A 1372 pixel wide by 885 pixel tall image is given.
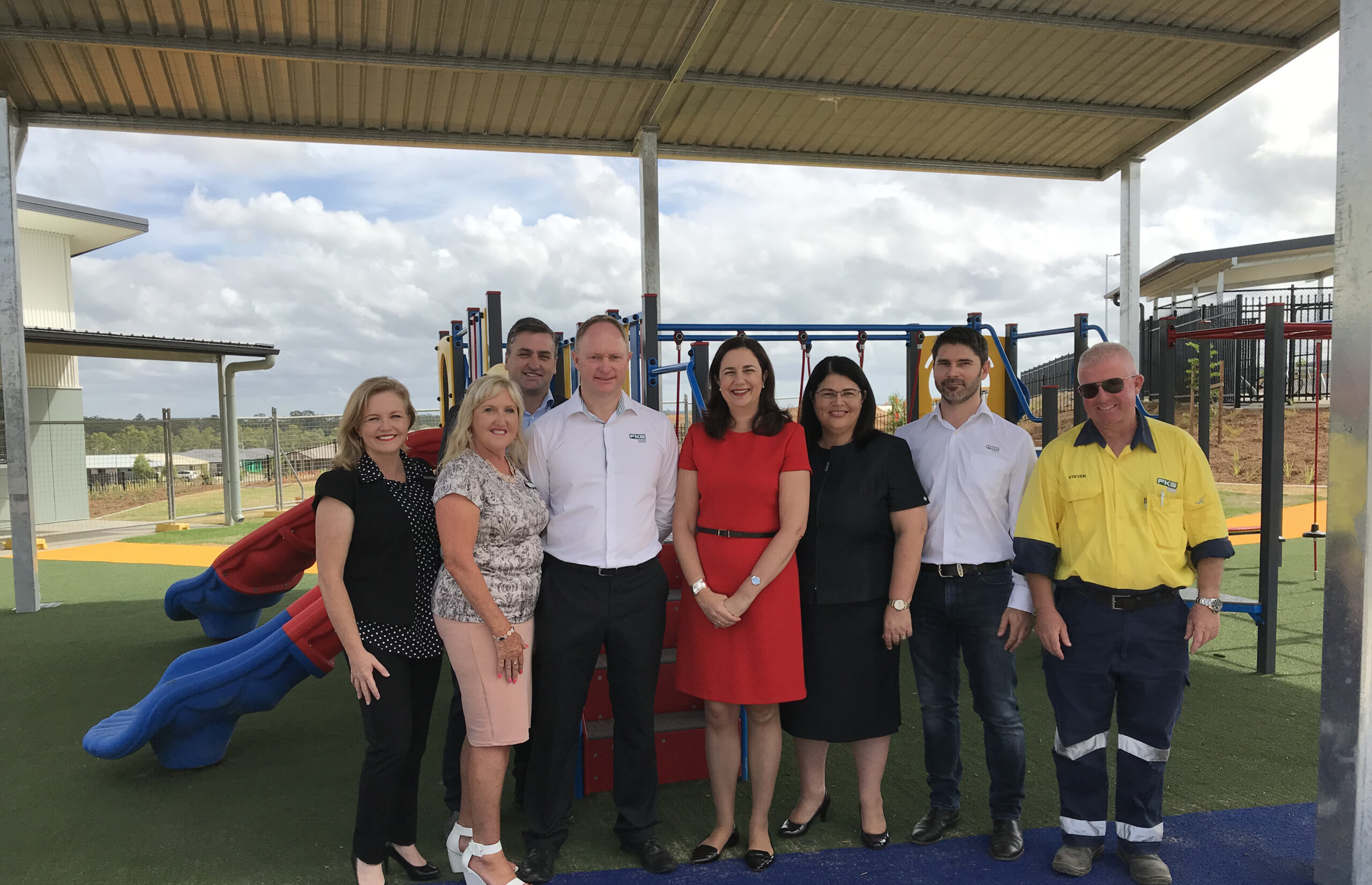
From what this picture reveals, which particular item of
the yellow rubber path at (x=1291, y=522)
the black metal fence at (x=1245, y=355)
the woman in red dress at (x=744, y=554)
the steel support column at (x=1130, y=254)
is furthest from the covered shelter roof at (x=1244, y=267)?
the woman in red dress at (x=744, y=554)

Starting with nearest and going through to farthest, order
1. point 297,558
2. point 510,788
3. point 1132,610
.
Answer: point 1132,610
point 510,788
point 297,558

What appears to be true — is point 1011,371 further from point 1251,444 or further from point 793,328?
point 1251,444

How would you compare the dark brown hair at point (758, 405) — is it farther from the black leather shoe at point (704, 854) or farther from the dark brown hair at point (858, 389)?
the black leather shoe at point (704, 854)

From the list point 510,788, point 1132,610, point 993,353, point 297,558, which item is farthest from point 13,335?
point 1132,610

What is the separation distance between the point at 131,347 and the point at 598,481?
12.1m

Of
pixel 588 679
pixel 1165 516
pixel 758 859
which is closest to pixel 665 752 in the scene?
pixel 758 859

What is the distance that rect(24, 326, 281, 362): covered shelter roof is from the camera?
1156cm

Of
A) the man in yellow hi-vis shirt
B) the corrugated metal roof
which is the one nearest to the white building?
the corrugated metal roof

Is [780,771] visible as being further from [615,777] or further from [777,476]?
[777,476]

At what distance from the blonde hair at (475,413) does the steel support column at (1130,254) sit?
8.61 metres

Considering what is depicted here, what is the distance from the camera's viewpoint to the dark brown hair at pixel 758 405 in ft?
9.34

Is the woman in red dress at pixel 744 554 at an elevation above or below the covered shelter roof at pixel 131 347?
below

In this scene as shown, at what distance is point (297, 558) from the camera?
5.75 meters

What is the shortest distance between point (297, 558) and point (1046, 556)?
15.7 feet
